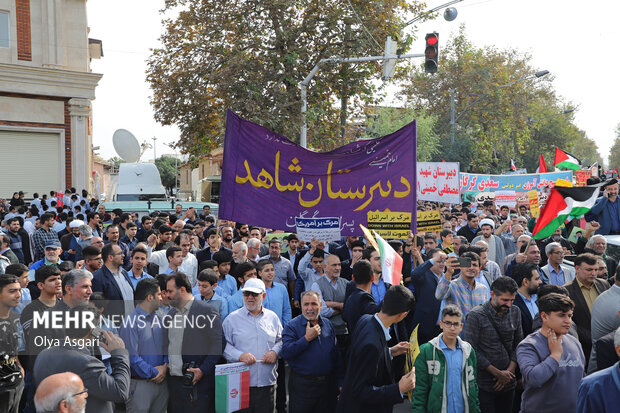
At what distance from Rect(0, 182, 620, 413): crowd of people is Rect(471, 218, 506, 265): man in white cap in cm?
216

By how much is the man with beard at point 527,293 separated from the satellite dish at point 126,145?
1022 inches

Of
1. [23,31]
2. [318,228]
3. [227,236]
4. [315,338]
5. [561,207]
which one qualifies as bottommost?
[315,338]

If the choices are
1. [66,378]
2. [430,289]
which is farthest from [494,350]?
[66,378]

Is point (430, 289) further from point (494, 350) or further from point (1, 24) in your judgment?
point (1, 24)

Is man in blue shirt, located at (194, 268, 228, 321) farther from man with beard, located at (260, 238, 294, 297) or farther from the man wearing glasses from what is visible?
the man wearing glasses

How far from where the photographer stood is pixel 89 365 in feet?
13.5

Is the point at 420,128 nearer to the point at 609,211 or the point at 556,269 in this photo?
the point at 609,211

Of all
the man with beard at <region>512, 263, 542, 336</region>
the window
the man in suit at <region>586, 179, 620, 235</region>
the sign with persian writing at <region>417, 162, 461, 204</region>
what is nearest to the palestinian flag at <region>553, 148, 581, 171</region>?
the sign with persian writing at <region>417, 162, 461, 204</region>

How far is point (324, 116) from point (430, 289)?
14116 millimetres

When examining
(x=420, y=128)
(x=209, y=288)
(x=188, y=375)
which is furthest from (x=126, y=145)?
(x=188, y=375)

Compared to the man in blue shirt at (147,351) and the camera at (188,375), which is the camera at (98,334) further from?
the camera at (188,375)

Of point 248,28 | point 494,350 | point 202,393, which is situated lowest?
point 202,393

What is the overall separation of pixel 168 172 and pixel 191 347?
99.1 meters

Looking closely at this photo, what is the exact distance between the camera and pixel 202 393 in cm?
567
